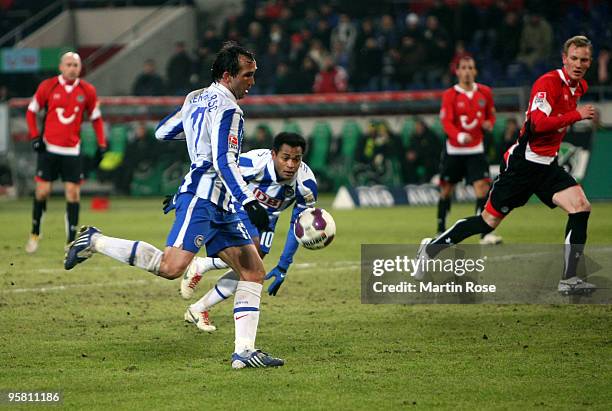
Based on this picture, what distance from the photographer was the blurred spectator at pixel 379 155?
2344 cm

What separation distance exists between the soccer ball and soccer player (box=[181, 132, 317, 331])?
638mm

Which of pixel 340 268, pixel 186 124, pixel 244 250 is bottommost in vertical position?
pixel 340 268

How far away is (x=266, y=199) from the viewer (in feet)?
28.1

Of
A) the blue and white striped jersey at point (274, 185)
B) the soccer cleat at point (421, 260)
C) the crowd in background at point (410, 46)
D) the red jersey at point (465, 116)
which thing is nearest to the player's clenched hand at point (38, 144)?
the red jersey at point (465, 116)

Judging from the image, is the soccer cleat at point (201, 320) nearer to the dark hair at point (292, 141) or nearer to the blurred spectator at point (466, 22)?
the dark hair at point (292, 141)

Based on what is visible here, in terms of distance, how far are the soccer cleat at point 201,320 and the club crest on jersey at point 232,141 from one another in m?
2.04

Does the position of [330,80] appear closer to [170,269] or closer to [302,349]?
[302,349]

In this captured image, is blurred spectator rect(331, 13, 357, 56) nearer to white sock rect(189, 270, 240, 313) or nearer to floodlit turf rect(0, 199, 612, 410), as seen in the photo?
floodlit turf rect(0, 199, 612, 410)

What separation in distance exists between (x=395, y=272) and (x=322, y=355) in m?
3.36

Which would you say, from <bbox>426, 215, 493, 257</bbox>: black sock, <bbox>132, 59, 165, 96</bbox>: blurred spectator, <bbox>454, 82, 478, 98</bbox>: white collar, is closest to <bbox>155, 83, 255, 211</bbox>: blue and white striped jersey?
<bbox>426, 215, 493, 257</bbox>: black sock

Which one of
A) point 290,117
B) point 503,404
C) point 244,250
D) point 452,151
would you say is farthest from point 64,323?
point 290,117

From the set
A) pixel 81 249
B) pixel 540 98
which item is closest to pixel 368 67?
pixel 540 98

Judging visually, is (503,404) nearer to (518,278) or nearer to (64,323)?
(64,323)

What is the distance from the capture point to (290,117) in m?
25.0
